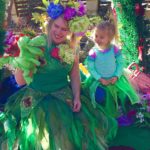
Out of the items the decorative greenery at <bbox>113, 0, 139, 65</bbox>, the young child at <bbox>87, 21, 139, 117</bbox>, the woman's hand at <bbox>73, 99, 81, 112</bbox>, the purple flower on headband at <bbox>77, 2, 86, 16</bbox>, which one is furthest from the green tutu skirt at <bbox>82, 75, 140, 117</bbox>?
the decorative greenery at <bbox>113, 0, 139, 65</bbox>

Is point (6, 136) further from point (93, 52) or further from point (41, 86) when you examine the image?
point (93, 52)

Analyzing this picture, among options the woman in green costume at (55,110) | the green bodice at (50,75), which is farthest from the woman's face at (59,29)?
the green bodice at (50,75)

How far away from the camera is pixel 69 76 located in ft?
12.9

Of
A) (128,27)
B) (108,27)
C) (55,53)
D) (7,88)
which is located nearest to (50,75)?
(55,53)

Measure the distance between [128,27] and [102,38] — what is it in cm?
211

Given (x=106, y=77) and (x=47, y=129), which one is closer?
(x=47, y=129)

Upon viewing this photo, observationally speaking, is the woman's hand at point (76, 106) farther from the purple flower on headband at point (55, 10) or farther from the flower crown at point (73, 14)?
the purple flower on headband at point (55, 10)

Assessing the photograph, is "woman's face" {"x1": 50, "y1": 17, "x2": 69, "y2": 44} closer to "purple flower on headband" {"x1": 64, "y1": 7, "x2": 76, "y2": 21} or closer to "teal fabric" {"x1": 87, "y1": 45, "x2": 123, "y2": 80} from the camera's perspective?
"purple flower on headband" {"x1": 64, "y1": 7, "x2": 76, "y2": 21}

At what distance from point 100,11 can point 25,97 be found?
6.42 metres

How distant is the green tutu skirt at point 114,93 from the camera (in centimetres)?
405

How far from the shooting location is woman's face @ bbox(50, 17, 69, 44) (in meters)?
3.57

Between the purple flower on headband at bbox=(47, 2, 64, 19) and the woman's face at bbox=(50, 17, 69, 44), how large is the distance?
0.05 meters

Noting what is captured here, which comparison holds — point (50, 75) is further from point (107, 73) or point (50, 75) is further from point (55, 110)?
point (107, 73)

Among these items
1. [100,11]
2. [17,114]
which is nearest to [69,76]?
[17,114]
